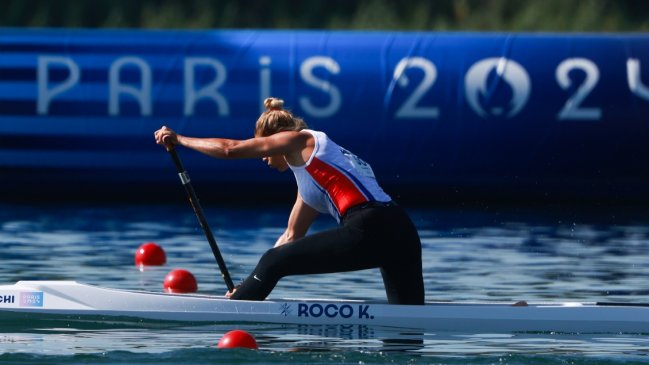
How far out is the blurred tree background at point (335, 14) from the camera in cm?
2378

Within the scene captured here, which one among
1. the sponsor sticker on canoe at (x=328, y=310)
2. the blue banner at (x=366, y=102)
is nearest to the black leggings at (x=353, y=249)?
the sponsor sticker on canoe at (x=328, y=310)

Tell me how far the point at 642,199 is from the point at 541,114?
1561mm

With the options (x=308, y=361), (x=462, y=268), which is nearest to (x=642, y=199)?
(x=462, y=268)

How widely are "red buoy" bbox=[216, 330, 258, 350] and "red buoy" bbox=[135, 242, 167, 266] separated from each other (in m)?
4.65

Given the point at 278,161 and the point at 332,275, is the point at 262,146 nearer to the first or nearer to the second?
the point at 278,161

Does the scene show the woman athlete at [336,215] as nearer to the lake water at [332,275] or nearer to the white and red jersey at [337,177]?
the white and red jersey at [337,177]

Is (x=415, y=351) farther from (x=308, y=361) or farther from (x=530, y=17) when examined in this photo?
(x=530, y=17)

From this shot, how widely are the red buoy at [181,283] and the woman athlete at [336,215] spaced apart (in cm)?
221

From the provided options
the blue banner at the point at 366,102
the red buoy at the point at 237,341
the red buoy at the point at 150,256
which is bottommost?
the red buoy at the point at 237,341

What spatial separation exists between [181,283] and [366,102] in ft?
20.6

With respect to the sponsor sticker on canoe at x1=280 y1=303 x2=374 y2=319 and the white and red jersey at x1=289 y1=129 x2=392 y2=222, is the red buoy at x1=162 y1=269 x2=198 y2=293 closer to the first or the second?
the sponsor sticker on canoe at x1=280 y1=303 x2=374 y2=319

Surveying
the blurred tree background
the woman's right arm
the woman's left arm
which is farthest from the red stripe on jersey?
the blurred tree background

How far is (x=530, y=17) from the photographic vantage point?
24.0 meters

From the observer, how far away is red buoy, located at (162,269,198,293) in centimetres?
1242
